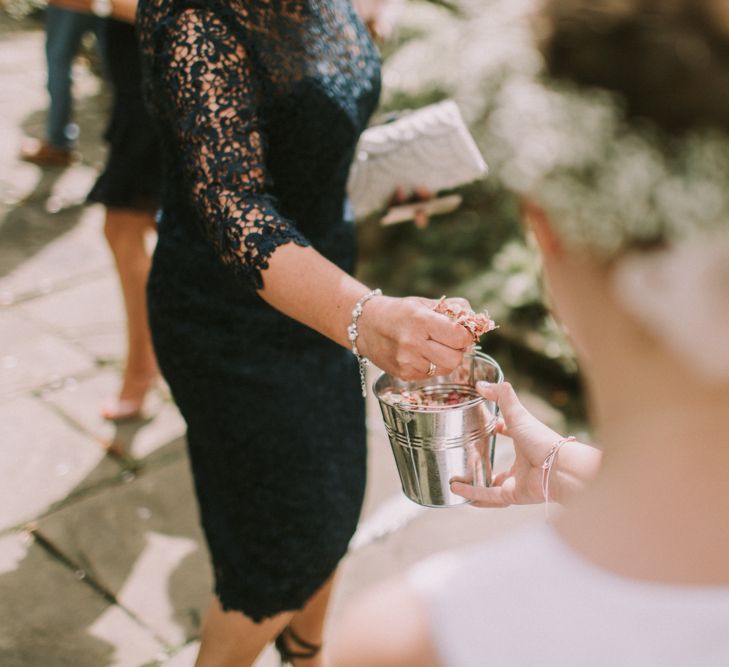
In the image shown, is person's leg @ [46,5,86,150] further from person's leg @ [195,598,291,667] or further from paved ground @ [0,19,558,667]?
person's leg @ [195,598,291,667]

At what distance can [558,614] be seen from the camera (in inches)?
37.9

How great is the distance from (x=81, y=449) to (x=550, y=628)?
3.11 meters

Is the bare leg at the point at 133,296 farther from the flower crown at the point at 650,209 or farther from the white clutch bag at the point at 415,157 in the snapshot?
the flower crown at the point at 650,209

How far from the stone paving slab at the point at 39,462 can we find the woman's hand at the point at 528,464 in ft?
6.82

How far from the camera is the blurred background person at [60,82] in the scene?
19.1 feet

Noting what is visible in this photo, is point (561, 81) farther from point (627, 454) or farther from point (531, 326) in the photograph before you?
point (531, 326)

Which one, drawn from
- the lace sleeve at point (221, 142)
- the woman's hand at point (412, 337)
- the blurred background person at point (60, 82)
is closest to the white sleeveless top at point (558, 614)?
the woman's hand at point (412, 337)

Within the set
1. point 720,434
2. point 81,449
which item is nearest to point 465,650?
point 720,434

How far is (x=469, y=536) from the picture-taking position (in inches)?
140

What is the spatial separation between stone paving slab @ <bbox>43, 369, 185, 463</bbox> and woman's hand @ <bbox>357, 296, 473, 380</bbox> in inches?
87.4

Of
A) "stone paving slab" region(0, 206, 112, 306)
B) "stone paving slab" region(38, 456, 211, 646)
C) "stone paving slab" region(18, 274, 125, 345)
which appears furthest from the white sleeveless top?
"stone paving slab" region(0, 206, 112, 306)

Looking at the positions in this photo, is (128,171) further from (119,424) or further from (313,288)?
(313,288)

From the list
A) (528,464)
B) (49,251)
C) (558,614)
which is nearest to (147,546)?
(528,464)

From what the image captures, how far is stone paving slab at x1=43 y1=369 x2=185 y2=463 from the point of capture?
3844 mm
